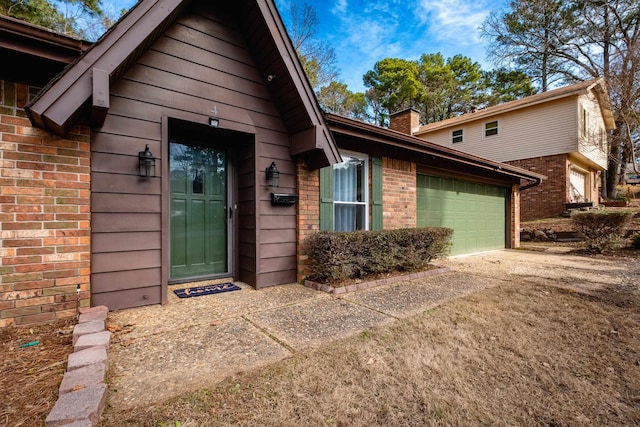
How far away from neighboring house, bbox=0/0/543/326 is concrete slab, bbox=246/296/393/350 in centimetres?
110

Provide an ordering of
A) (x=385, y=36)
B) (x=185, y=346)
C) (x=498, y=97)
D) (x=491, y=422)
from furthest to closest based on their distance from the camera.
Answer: (x=498, y=97), (x=385, y=36), (x=185, y=346), (x=491, y=422)

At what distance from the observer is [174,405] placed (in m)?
1.64

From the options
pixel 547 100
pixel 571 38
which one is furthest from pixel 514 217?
pixel 571 38

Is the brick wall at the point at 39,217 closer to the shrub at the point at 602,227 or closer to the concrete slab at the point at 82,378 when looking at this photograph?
the concrete slab at the point at 82,378

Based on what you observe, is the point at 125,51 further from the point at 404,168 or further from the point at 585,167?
the point at 585,167

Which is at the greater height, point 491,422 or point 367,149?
point 367,149

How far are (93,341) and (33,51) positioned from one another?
8.52 ft

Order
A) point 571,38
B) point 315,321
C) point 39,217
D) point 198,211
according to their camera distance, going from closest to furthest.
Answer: point 39,217
point 315,321
point 198,211
point 571,38

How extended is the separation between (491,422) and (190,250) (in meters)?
3.92

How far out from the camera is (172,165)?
4.13 meters

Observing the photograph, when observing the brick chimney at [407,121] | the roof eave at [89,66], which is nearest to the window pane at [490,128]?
the brick chimney at [407,121]

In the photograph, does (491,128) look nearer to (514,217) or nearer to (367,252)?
(514,217)

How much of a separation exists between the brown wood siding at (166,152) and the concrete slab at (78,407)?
1799 millimetres

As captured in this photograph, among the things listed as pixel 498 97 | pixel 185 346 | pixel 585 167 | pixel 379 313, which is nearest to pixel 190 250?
pixel 185 346
